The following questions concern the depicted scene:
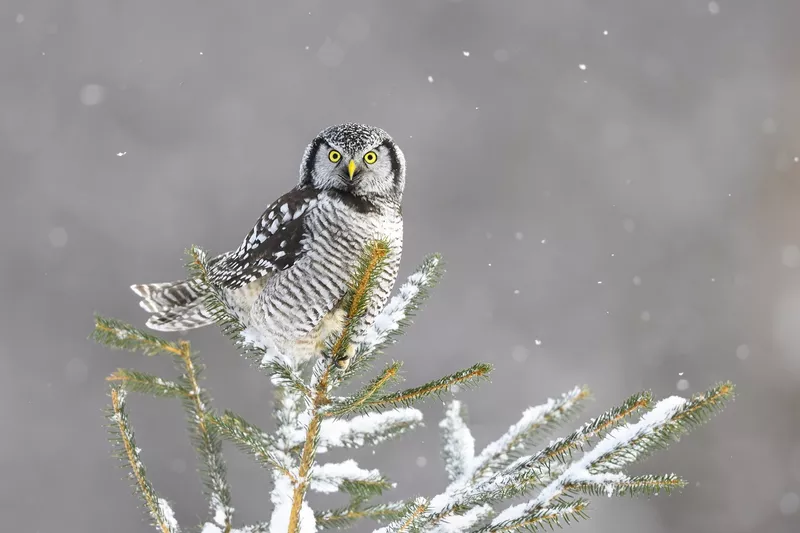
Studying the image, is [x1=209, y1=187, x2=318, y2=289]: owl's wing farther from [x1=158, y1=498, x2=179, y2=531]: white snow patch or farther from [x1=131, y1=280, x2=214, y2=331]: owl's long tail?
[x1=158, y1=498, x2=179, y2=531]: white snow patch

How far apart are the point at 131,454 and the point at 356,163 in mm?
1317

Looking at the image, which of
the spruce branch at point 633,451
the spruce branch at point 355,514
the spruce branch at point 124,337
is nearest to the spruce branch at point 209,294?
the spruce branch at point 124,337

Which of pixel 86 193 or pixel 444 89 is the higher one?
pixel 444 89

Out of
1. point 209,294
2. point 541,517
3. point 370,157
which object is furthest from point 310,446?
point 370,157

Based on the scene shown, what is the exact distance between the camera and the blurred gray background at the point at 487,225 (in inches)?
321

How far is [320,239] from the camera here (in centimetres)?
257

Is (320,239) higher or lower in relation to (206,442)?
higher

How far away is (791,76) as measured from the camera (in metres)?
10.5

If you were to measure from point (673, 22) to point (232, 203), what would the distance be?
766 cm

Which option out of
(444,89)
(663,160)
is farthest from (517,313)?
(444,89)

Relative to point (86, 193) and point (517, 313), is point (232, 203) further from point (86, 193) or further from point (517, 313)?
point (517, 313)

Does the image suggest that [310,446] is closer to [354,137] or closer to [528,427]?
[528,427]

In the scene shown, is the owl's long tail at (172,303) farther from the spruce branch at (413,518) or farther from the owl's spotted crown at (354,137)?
the spruce branch at (413,518)

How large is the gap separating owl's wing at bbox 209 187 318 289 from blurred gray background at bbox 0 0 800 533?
4355mm
